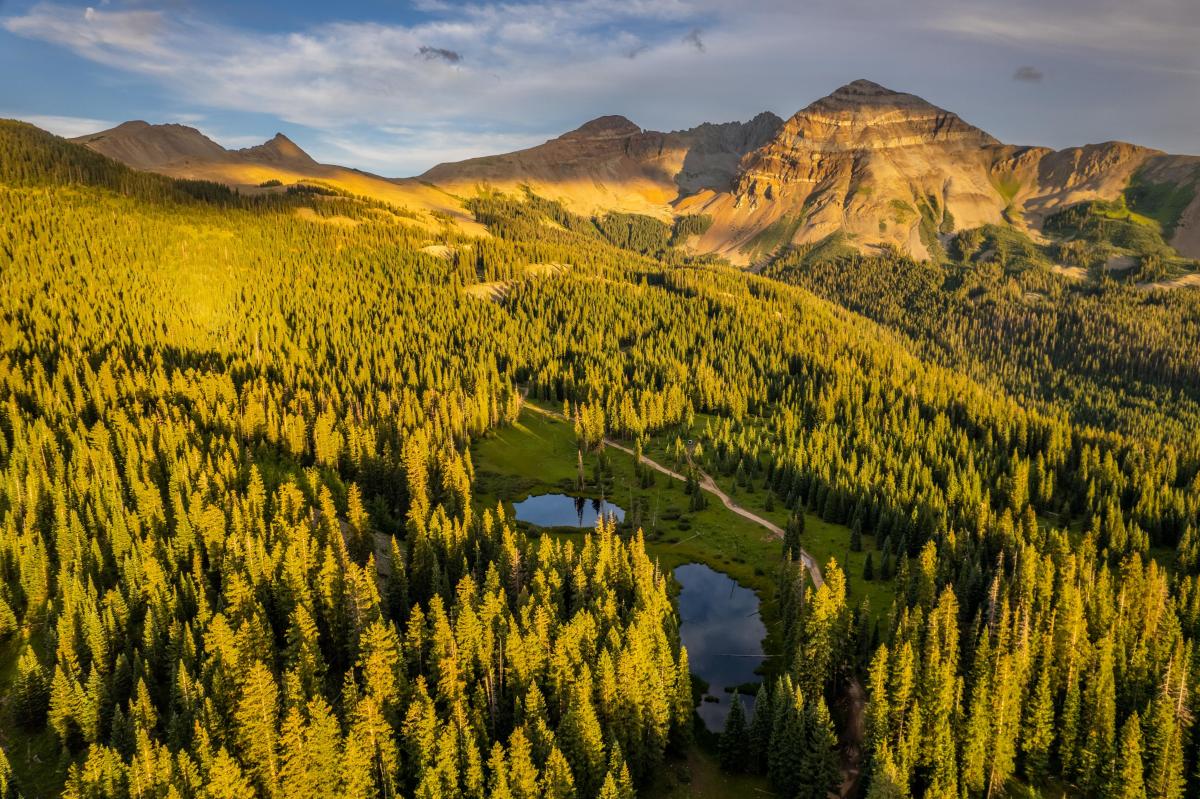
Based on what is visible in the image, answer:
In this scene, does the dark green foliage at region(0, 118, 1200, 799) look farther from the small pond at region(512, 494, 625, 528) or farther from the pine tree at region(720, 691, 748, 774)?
the small pond at region(512, 494, 625, 528)

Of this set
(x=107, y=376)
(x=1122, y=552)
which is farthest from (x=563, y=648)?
(x=107, y=376)

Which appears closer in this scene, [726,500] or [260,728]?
[260,728]

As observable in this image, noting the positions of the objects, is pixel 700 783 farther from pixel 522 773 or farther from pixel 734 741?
pixel 522 773

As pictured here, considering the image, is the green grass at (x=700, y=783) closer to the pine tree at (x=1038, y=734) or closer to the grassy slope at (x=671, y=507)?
the pine tree at (x=1038, y=734)

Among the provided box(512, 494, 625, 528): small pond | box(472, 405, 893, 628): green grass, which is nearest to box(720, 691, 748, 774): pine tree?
box(472, 405, 893, 628): green grass

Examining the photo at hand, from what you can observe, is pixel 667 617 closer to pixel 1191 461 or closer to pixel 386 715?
pixel 386 715

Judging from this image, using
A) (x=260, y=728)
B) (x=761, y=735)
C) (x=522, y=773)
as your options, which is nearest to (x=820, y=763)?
(x=761, y=735)
